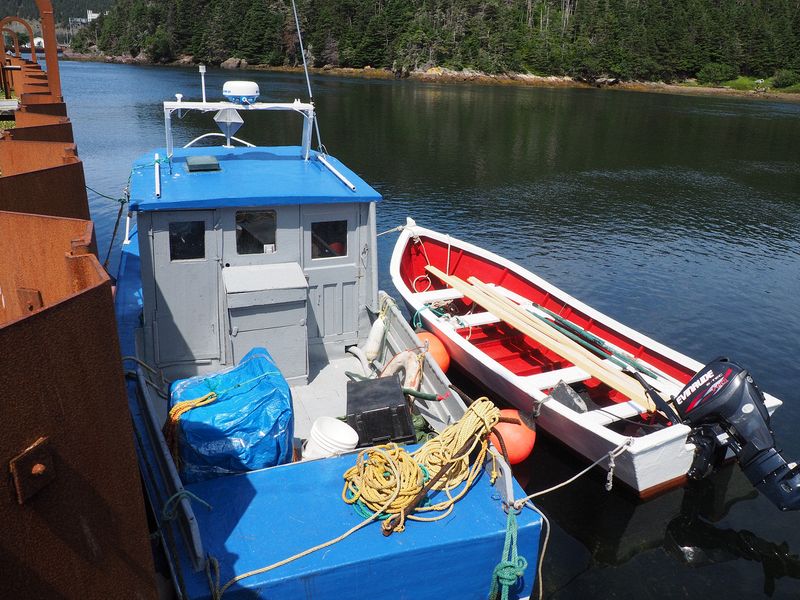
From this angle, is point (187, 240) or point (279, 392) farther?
point (187, 240)

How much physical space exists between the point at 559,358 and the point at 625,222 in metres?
16.7

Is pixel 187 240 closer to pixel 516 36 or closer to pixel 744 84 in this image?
pixel 744 84

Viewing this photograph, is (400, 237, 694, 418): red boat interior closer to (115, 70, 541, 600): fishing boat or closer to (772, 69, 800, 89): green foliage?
(115, 70, 541, 600): fishing boat

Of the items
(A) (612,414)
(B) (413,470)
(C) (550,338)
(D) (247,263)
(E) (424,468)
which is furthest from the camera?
(C) (550,338)

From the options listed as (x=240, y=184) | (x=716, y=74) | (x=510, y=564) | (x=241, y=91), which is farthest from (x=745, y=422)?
(x=716, y=74)

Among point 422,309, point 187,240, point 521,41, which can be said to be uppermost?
point 521,41

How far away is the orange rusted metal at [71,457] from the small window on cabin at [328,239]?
4963mm

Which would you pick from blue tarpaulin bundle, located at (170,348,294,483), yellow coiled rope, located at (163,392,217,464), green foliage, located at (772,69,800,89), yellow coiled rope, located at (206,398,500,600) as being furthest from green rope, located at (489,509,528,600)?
green foliage, located at (772,69,800,89)

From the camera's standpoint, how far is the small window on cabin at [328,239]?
884 cm

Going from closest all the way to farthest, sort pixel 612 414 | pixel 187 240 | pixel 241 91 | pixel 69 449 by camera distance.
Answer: pixel 69 449, pixel 187 240, pixel 612 414, pixel 241 91

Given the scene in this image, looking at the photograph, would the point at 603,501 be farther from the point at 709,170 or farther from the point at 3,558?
the point at 709,170

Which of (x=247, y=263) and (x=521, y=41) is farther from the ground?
(x=521, y=41)

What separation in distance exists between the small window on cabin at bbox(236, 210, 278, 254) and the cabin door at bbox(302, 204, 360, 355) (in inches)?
18.0

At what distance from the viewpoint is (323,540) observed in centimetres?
550
